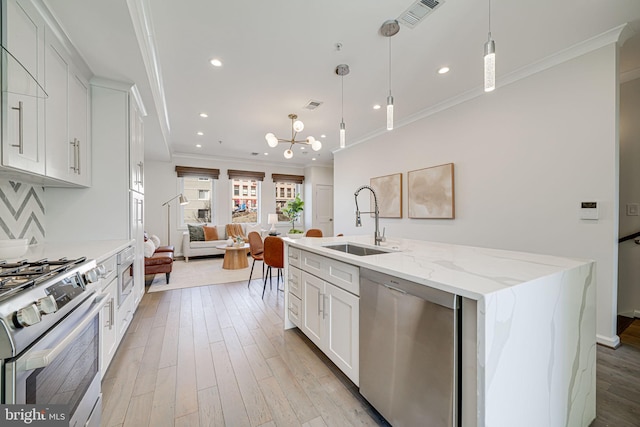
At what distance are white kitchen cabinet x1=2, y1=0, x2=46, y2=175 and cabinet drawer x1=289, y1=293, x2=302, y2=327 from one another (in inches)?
81.8

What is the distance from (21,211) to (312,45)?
9.25 feet

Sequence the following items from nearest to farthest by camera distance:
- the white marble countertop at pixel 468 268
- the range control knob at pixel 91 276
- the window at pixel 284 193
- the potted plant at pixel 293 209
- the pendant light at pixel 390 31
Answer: the white marble countertop at pixel 468 268 → the range control knob at pixel 91 276 → the pendant light at pixel 390 31 → the potted plant at pixel 293 209 → the window at pixel 284 193

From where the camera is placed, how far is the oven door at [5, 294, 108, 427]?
77 cm

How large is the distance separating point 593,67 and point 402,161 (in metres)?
2.40

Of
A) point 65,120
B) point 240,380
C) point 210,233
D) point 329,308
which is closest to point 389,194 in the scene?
point 329,308

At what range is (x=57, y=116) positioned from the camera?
5.97 feet

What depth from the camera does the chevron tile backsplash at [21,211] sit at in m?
1.81

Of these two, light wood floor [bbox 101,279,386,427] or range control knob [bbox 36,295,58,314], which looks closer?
range control knob [bbox 36,295,58,314]

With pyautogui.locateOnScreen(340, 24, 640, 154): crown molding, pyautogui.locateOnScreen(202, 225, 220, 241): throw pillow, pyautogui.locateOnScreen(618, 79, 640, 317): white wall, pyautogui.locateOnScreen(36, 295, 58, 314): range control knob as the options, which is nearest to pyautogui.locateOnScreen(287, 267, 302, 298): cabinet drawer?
pyautogui.locateOnScreen(36, 295, 58, 314): range control knob

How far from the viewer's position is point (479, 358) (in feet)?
3.02

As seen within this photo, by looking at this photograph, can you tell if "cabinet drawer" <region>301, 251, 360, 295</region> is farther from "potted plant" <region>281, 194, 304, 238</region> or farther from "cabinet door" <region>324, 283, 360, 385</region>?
"potted plant" <region>281, 194, 304, 238</region>

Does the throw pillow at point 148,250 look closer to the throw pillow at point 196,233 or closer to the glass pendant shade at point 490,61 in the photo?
the throw pillow at point 196,233

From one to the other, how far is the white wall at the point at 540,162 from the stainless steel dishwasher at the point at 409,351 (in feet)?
7.94

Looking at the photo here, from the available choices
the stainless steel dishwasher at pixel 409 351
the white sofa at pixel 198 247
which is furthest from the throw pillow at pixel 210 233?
the stainless steel dishwasher at pixel 409 351
